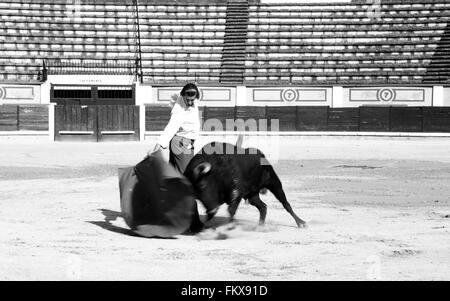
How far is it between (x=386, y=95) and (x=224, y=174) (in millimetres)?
16469

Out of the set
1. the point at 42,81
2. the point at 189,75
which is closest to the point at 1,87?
the point at 42,81

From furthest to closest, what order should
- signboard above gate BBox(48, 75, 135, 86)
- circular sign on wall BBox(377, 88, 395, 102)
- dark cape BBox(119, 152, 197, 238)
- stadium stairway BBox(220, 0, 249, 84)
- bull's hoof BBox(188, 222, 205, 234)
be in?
stadium stairway BBox(220, 0, 249, 84) < circular sign on wall BBox(377, 88, 395, 102) < signboard above gate BBox(48, 75, 135, 86) < bull's hoof BBox(188, 222, 205, 234) < dark cape BBox(119, 152, 197, 238)

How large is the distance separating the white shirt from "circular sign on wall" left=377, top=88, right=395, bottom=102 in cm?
1616

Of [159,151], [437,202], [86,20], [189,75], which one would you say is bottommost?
[437,202]

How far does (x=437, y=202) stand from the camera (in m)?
7.80

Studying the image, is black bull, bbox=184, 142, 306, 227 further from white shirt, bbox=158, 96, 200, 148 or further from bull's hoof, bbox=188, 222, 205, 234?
white shirt, bbox=158, 96, 200, 148

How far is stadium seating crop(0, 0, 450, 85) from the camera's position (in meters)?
21.7

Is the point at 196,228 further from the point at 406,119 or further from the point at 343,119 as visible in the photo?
the point at 406,119

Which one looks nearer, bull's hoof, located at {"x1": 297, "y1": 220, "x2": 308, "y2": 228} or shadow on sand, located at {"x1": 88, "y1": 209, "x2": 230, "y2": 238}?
shadow on sand, located at {"x1": 88, "y1": 209, "x2": 230, "y2": 238}

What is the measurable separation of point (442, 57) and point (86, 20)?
1038 cm

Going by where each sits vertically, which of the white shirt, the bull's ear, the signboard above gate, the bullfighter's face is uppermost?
the signboard above gate

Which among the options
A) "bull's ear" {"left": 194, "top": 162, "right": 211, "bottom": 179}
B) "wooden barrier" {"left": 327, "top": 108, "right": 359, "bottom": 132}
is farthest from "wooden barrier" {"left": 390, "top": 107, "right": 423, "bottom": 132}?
"bull's ear" {"left": 194, "top": 162, "right": 211, "bottom": 179}

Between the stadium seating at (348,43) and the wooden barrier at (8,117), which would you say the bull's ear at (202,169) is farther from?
the stadium seating at (348,43)

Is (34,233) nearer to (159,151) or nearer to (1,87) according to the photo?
(159,151)
